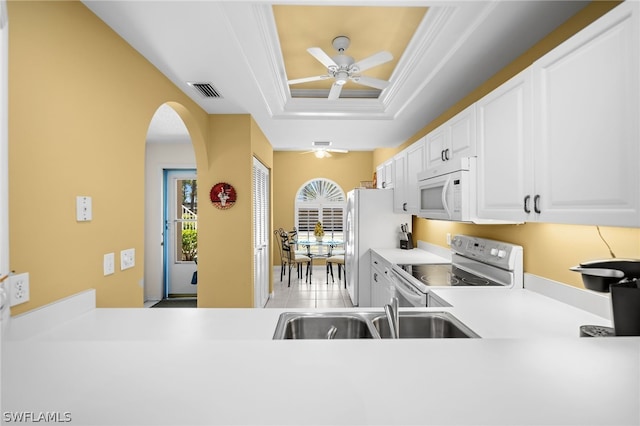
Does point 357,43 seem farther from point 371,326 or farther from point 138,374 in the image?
point 138,374

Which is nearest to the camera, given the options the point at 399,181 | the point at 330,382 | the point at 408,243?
the point at 330,382

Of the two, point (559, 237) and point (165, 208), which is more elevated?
point (165, 208)

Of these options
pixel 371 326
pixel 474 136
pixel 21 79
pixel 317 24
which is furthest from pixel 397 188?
pixel 21 79

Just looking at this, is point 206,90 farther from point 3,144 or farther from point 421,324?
point 421,324

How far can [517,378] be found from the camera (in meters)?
0.62

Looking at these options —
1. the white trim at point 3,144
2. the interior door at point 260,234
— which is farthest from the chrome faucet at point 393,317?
the interior door at point 260,234

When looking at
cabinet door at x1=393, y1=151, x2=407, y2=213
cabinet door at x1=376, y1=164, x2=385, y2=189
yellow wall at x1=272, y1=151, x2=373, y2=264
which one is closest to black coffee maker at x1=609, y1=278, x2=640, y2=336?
cabinet door at x1=393, y1=151, x2=407, y2=213

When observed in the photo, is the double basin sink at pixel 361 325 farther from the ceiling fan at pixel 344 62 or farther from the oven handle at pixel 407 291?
the ceiling fan at pixel 344 62

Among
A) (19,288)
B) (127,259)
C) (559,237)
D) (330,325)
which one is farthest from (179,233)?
(559,237)

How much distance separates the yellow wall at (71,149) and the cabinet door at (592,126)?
2292 mm

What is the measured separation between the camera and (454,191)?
232 cm

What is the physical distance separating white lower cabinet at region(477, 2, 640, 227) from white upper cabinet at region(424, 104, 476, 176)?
34 cm

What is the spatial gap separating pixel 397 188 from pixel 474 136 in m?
1.92

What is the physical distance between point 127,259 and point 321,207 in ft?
17.6
